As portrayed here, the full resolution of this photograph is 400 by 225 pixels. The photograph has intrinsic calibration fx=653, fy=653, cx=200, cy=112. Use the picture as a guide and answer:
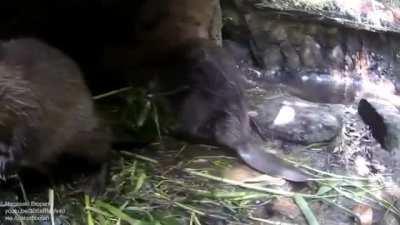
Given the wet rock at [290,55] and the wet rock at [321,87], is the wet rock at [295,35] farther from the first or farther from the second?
the wet rock at [321,87]

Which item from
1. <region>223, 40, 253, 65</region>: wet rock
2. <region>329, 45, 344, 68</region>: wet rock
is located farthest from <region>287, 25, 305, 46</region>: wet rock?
<region>223, 40, 253, 65</region>: wet rock

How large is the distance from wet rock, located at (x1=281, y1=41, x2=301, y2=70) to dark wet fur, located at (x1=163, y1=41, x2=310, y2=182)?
0.96 m

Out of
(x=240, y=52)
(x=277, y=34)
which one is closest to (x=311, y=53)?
(x=277, y=34)

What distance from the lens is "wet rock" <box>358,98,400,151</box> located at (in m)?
2.20

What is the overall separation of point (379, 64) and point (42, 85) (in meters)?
2.04

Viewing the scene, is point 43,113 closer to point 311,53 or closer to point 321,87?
point 321,87

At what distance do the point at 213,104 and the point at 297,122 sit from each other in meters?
0.30

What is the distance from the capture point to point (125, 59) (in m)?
2.43

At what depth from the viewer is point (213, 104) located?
7.56 feet

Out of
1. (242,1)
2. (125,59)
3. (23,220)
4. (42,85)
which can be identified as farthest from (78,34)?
(242,1)

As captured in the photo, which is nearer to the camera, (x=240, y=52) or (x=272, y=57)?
(x=240, y=52)

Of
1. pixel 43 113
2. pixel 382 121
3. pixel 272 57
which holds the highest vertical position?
pixel 43 113

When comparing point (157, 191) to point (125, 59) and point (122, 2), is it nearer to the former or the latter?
point (125, 59)

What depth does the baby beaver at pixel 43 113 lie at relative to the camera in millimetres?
1657
